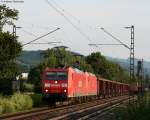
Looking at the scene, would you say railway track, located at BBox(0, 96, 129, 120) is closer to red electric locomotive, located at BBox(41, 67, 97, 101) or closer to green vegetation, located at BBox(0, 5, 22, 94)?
red electric locomotive, located at BBox(41, 67, 97, 101)

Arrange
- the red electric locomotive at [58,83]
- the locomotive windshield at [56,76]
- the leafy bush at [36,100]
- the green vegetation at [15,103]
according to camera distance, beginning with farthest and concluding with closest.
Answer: the leafy bush at [36,100] < the locomotive windshield at [56,76] < the red electric locomotive at [58,83] < the green vegetation at [15,103]

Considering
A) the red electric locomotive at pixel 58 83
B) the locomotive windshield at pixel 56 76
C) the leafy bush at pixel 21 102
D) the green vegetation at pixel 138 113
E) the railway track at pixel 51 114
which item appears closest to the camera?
the green vegetation at pixel 138 113

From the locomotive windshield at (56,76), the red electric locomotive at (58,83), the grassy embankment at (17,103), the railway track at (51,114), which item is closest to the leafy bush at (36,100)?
the grassy embankment at (17,103)

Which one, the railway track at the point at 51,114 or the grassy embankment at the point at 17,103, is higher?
the grassy embankment at the point at 17,103

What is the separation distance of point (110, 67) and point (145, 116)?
118811mm

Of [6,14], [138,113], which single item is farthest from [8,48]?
[138,113]

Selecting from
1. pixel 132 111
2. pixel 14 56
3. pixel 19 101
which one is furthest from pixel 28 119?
pixel 14 56

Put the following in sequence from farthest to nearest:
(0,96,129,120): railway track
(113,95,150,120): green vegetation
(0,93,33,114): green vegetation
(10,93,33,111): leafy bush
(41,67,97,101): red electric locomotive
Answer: (41,67,97,101): red electric locomotive < (10,93,33,111): leafy bush < (0,93,33,114): green vegetation < (0,96,129,120): railway track < (113,95,150,120): green vegetation

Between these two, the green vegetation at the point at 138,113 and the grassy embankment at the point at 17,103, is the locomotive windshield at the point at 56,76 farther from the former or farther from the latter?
the green vegetation at the point at 138,113

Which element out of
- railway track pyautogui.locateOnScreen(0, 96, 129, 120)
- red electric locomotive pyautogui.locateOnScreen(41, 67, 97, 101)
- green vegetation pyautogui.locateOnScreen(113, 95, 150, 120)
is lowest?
railway track pyautogui.locateOnScreen(0, 96, 129, 120)

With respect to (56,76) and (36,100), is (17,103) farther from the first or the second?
(36,100)

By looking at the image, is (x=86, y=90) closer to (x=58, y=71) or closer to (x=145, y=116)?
(x=58, y=71)

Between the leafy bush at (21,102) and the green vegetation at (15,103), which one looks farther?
the leafy bush at (21,102)

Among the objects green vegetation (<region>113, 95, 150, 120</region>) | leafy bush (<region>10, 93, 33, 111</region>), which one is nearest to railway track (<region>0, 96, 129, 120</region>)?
leafy bush (<region>10, 93, 33, 111</region>)
